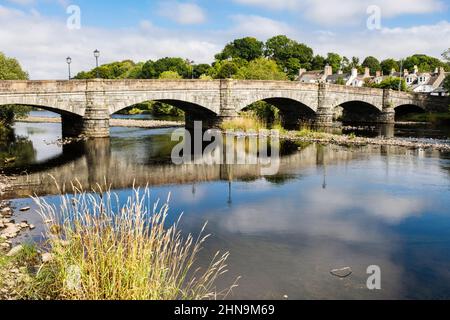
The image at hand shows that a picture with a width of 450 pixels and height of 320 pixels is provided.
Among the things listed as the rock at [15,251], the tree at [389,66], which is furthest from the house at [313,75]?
the rock at [15,251]

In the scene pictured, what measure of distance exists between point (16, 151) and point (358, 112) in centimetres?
4976

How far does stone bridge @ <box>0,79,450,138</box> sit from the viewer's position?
32406mm

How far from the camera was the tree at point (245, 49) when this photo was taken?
120375 mm

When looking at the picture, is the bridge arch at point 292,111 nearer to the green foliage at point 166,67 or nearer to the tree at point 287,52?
the tree at point 287,52

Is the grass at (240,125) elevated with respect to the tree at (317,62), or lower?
lower

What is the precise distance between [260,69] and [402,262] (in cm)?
5993

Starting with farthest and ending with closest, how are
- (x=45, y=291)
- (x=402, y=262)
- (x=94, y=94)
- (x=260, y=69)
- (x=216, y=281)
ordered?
1. (x=260, y=69)
2. (x=94, y=94)
3. (x=402, y=262)
4. (x=216, y=281)
5. (x=45, y=291)

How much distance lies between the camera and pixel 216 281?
29.3 feet

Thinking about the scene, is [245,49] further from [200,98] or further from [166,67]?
[200,98]

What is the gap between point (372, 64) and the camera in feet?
428

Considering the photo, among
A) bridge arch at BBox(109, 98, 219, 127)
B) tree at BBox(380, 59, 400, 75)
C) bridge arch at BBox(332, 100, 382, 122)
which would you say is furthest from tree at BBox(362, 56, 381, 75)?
bridge arch at BBox(109, 98, 219, 127)

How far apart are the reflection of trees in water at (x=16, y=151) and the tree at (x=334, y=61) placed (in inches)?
4105
